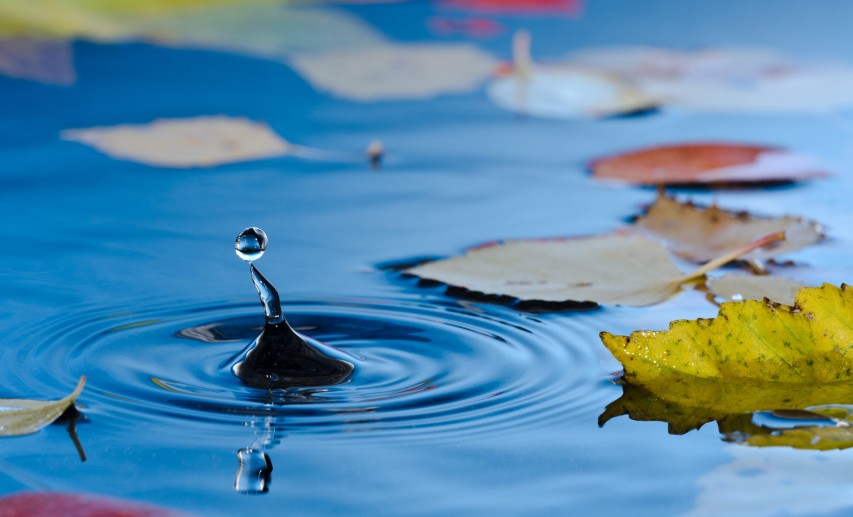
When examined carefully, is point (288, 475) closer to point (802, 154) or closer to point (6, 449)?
point (6, 449)

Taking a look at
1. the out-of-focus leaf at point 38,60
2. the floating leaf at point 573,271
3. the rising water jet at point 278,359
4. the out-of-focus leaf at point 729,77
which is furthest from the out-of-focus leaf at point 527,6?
the rising water jet at point 278,359

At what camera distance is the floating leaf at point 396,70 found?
197 centimetres

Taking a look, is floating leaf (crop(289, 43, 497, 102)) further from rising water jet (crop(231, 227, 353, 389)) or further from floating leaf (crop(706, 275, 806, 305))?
rising water jet (crop(231, 227, 353, 389))

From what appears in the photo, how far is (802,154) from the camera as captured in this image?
5.13ft

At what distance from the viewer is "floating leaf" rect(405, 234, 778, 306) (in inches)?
37.3

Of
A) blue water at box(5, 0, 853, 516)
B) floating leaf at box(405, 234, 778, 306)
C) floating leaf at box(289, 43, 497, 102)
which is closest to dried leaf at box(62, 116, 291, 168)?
blue water at box(5, 0, 853, 516)

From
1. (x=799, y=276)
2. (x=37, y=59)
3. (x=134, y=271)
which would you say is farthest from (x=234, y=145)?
(x=799, y=276)

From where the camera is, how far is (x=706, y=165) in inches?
58.9

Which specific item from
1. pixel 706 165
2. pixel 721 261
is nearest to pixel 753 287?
pixel 721 261

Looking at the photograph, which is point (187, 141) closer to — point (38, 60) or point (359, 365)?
point (38, 60)

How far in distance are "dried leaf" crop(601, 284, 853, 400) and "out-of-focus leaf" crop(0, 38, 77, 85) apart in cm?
146

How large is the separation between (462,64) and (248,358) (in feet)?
4.84

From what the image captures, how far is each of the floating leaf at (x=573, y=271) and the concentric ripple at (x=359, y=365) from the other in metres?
0.04

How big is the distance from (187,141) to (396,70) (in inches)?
24.3
